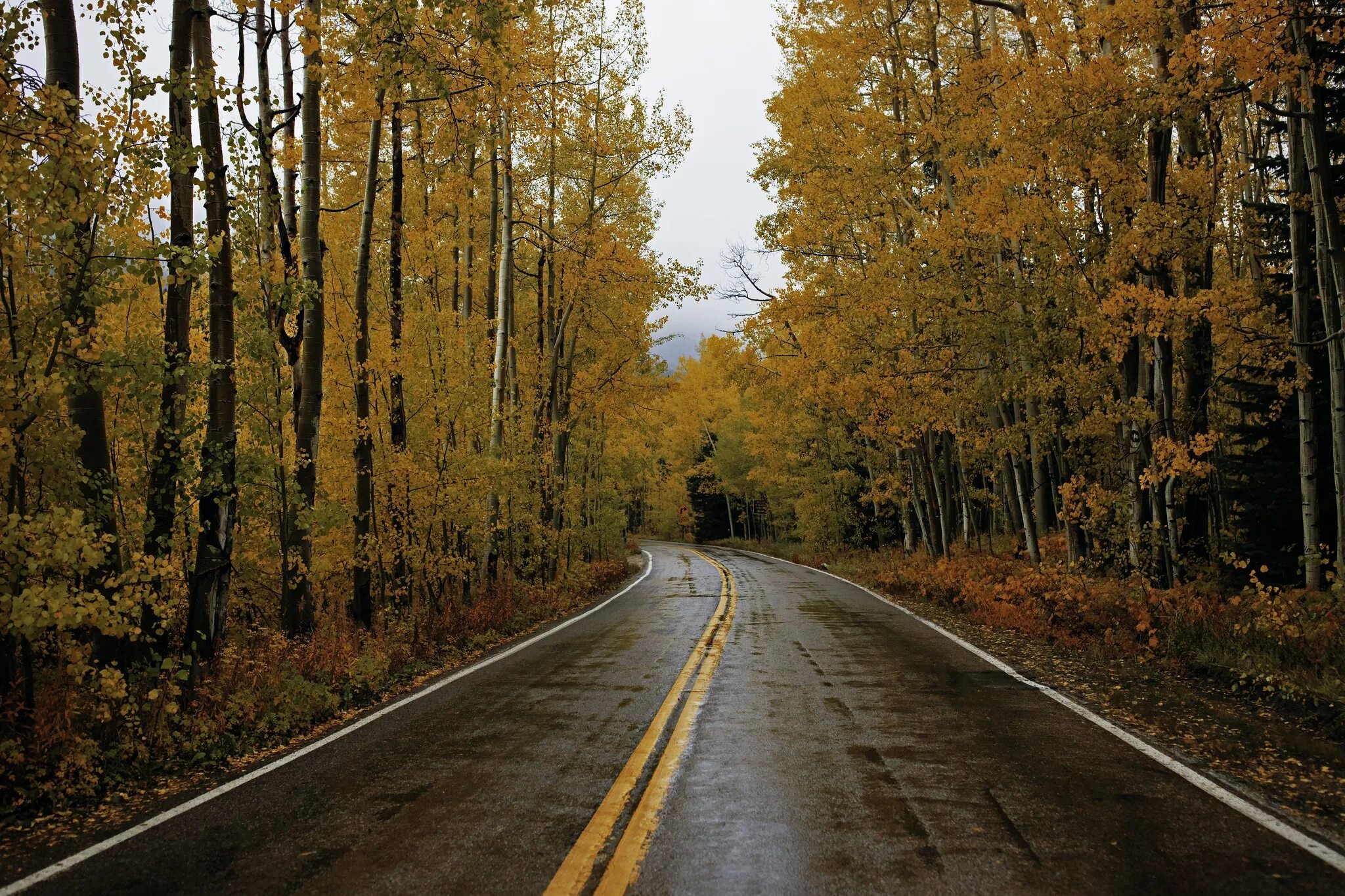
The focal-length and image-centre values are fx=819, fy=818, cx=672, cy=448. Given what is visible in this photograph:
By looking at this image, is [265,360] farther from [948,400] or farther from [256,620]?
[948,400]

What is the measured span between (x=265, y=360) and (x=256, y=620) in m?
5.78

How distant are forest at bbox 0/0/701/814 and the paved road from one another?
150 cm

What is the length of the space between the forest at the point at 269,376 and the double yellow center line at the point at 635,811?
3114 millimetres

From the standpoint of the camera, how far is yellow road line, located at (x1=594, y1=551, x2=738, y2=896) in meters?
3.75

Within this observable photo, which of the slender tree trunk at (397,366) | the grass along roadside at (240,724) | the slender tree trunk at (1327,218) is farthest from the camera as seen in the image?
the slender tree trunk at (397,366)

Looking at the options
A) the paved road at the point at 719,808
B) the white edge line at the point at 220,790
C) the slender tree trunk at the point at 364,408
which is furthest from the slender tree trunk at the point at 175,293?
the slender tree trunk at the point at 364,408

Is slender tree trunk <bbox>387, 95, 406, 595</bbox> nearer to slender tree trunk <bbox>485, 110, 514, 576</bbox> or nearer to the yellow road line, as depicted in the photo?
slender tree trunk <bbox>485, 110, 514, 576</bbox>

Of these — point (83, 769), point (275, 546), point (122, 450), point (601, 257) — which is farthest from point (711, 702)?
point (601, 257)

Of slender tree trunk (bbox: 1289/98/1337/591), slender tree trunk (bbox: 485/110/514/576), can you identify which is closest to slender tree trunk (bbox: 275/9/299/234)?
slender tree trunk (bbox: 485/110/514/576)

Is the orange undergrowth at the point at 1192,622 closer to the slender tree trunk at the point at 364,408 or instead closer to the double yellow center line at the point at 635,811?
the double yellow center line at the point at 635,811

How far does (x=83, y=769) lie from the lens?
532 centimetres

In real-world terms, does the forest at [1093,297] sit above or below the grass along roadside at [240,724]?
above

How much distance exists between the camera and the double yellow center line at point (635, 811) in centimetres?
376

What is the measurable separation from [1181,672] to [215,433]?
968 centimetres
